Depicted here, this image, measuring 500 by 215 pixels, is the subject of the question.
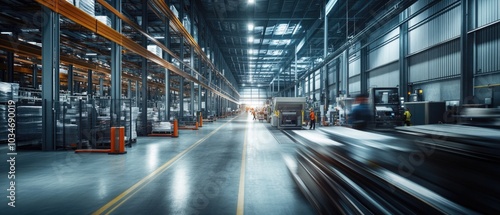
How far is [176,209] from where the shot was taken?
4527 millimetres

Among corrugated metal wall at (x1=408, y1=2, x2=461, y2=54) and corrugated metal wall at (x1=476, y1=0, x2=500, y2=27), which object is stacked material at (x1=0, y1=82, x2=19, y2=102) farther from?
corrugated metal wall at (x1=408, y1=2, x2=461, y2=54)

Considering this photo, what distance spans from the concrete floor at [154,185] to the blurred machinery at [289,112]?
1214cm

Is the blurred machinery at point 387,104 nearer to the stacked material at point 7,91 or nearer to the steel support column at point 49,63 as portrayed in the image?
the steel support column at point 49,63

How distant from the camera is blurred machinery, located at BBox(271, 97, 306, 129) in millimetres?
21656

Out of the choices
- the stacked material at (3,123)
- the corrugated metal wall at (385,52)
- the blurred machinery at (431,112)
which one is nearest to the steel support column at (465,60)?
the blurred machinery at (431,112)

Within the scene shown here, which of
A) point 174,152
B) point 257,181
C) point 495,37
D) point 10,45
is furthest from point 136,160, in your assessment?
point 495,37

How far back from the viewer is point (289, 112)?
71.5ft

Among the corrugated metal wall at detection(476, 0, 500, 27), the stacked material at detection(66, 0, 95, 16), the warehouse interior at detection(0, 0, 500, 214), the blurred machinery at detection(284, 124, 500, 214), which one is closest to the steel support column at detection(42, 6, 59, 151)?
the warehouse interior at detection(0, 0, 500, 214)

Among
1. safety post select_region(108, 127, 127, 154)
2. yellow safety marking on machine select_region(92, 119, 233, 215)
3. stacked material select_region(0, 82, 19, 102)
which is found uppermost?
stacked material select_region(0, 82, 19, 102)

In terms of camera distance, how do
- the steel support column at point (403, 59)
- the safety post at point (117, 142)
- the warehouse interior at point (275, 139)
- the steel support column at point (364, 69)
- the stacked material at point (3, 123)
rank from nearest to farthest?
the warehouse interior at point (275, 139) < the safety post at point (117, 142) < the stacked material at point (3, 123) < the steel support column at point (403, 59) < the steel support column at point (364, 69)

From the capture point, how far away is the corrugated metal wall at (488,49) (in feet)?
43.9

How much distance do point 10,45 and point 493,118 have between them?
1778 cm

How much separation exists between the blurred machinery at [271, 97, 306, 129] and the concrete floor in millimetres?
12136

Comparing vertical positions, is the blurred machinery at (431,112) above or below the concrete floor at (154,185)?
above
